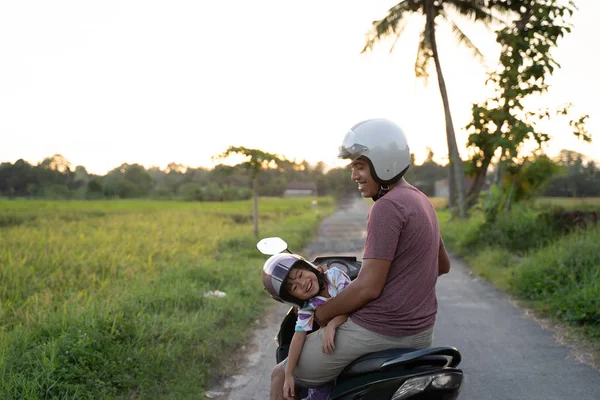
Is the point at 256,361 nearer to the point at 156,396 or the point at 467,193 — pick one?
the point at 156,396

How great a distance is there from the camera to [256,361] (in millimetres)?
5031

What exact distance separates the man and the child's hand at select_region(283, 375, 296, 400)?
36mm

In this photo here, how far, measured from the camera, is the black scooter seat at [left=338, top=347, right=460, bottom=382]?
2219 millimetres

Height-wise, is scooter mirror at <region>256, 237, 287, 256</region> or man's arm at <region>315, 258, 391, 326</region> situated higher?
scooter mirror at <region>256, 237, 287, 256</region>

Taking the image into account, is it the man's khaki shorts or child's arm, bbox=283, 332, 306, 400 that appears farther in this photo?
child's arm, bbox=283, 332, 306, 400

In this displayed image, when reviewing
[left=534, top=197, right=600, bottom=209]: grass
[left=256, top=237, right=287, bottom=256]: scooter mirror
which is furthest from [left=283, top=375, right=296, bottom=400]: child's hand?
[left=534, top=197, right=600, bottom=209]: grass

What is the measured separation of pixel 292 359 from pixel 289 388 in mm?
136

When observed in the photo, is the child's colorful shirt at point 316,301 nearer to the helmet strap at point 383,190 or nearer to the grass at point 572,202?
the helmet strap at point 383,190

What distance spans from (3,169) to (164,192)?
86.7 ft

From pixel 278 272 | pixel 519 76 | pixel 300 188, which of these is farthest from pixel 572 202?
pixel 300 188

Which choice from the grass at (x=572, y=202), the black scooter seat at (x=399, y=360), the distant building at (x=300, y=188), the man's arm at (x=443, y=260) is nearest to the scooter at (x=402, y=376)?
the black scooter seat at (x=399, y=360)

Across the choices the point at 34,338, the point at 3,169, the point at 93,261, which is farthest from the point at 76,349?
the point at 3,169

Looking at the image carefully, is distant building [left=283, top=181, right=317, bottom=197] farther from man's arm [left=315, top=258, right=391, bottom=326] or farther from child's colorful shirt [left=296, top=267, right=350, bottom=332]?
man's arm [left=315, top=258, right=391, bottom=326]

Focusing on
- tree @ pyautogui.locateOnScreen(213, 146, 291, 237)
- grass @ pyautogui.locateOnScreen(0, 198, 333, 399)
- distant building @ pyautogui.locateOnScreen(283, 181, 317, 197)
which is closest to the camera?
grass @ pyautogui.locateOnScreen(0, 198, 333, 399)
